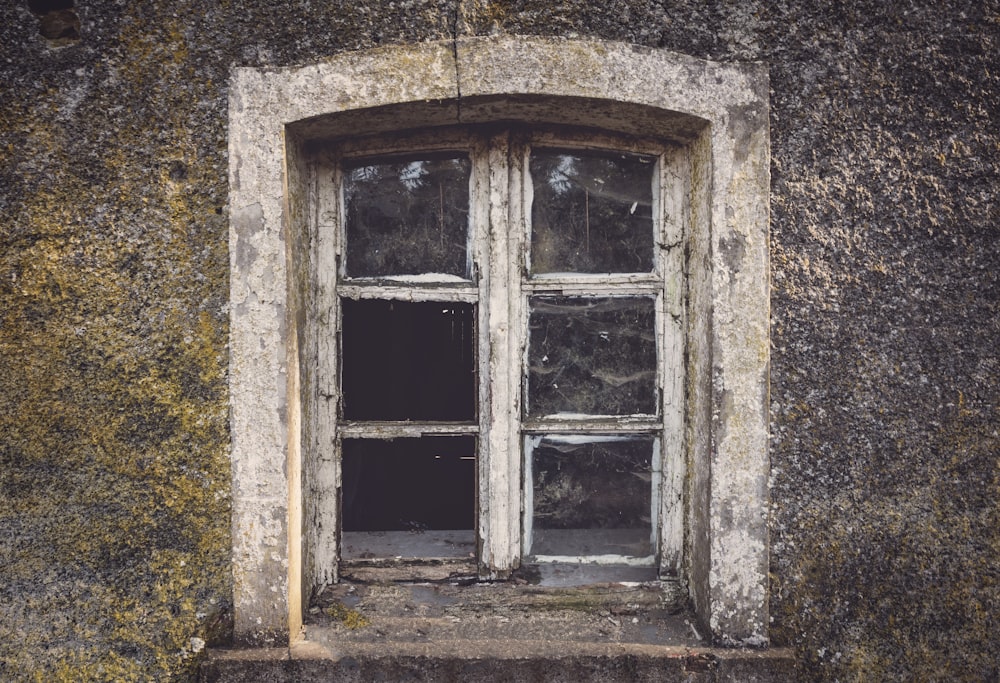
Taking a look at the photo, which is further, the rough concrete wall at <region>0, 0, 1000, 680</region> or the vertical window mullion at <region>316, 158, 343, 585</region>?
the vertical window mullion at <region>316, 158, 343, 585</region>

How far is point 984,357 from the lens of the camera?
5.23ft

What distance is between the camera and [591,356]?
179 cm

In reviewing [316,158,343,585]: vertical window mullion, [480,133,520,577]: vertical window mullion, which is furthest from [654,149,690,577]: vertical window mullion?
[316,158,343,585]: vertical window mullion

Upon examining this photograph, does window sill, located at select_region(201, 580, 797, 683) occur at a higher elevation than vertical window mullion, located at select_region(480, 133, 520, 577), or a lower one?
lower

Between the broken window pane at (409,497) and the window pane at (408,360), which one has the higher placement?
the window pane at (408,360)

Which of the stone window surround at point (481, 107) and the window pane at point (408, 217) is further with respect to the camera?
the window pane at point (408, 217)

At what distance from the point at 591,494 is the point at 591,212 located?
846 millimetres

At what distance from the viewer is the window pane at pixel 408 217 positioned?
1782mm

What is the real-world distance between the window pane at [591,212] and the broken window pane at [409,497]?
0.63 m

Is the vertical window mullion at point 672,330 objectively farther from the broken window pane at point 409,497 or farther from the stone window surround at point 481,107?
the broken window pane at point 409,497

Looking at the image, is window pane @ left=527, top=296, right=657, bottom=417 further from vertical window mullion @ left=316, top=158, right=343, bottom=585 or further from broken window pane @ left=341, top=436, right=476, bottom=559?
vertical window mullion @ left=316, top=158, right=343, bottom=585

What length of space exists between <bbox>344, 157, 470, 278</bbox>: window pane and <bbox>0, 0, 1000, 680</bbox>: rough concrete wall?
1.17ft

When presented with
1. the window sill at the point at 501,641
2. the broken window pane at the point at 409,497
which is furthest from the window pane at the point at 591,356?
the window sill at the point at 501,641

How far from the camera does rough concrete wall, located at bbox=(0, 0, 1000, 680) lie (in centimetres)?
157
